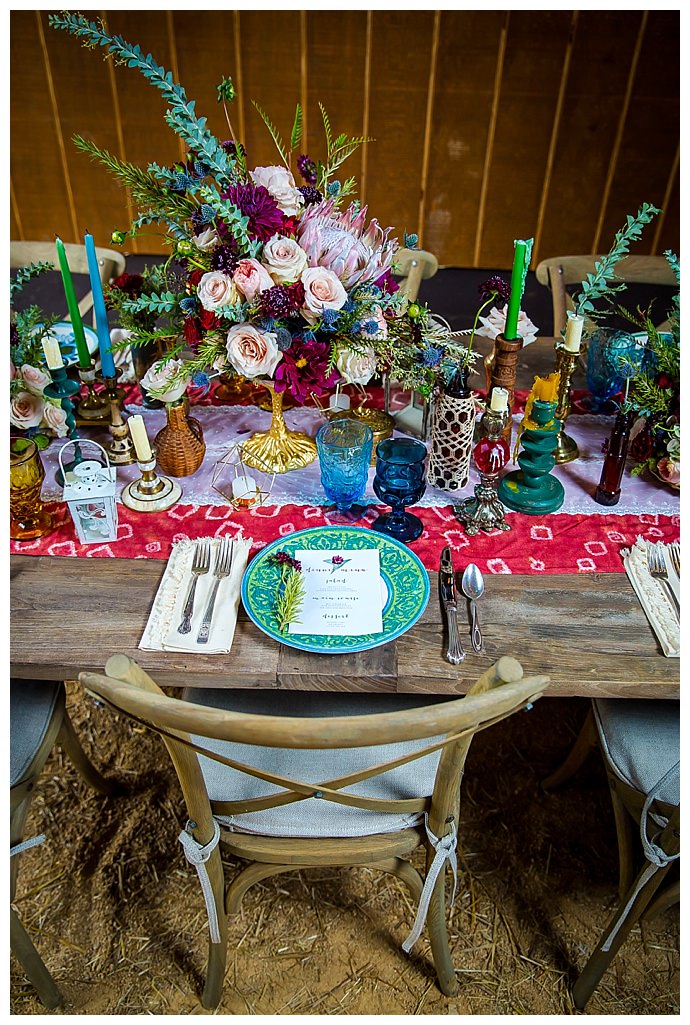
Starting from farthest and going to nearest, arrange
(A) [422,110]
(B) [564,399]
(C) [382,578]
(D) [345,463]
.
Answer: (A) [422,110], (B) [564,399], (D) [345,463], (C) [382,578]

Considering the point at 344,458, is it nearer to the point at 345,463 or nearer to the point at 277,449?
the point at 345,463

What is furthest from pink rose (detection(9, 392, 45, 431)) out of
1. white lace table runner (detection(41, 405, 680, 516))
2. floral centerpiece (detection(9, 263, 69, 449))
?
white lace table runner (detection(41, 405, 680, 516))

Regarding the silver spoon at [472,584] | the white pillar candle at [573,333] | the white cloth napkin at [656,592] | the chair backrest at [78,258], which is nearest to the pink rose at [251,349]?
the silver spoon at [472,584]

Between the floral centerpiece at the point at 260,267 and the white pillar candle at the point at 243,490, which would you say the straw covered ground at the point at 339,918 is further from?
the floral centerpiece at the point at 260,267

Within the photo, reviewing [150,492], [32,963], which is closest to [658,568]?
[150,492]

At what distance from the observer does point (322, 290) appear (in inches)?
50.6

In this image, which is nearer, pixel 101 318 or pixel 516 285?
pixel 516 285

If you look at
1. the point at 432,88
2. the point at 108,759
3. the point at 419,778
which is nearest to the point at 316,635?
the point at 419,778

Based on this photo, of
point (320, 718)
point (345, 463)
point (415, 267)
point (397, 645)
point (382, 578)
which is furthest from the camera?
point (415, 267)

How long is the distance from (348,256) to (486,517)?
53 centimetres

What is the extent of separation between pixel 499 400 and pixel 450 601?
39 centimetres

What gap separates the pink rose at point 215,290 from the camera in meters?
1.29

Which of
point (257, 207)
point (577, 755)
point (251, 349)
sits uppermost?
point (257, 207)

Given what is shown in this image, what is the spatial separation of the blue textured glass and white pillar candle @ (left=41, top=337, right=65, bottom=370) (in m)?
0.53
